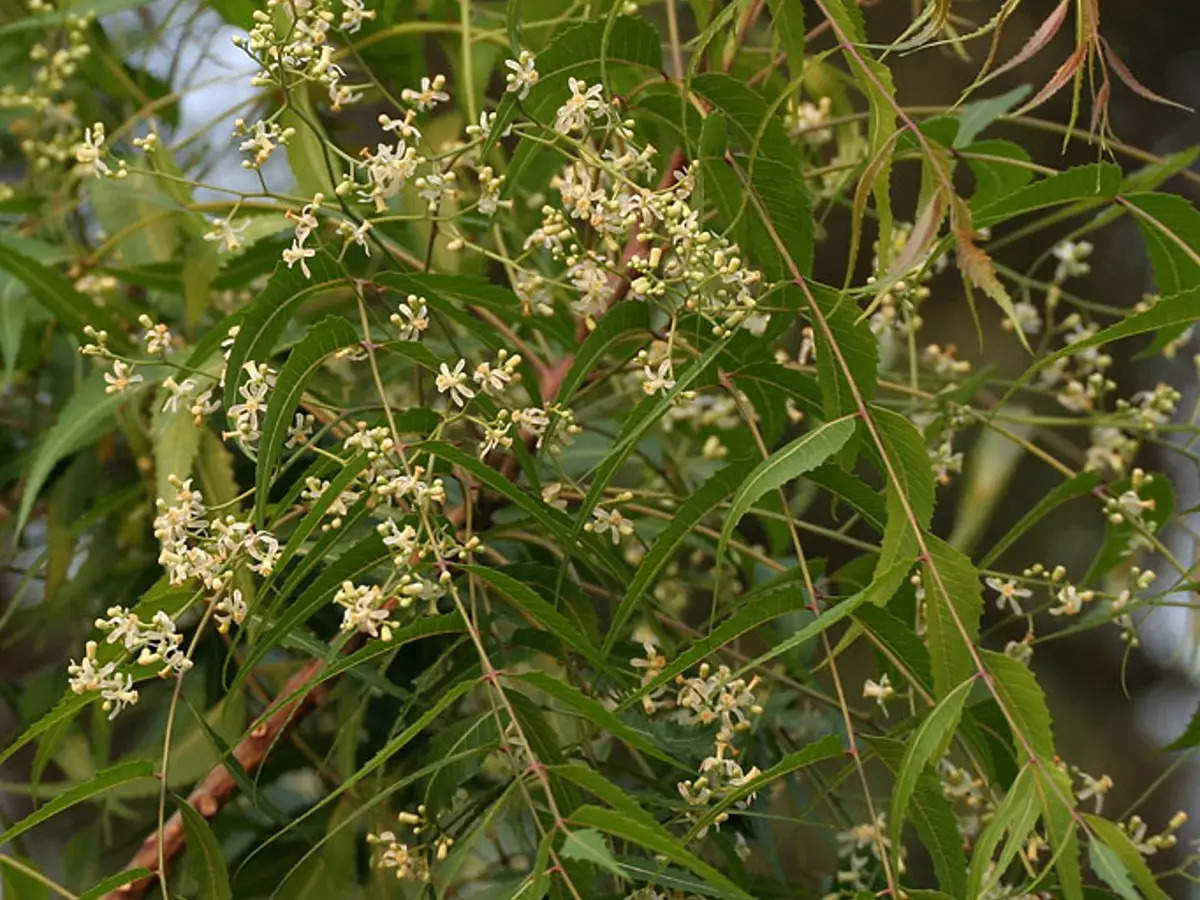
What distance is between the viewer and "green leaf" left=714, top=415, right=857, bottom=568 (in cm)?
39

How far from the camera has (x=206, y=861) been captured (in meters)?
0.49

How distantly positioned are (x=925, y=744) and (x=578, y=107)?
212 mm

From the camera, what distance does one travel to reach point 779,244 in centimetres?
44

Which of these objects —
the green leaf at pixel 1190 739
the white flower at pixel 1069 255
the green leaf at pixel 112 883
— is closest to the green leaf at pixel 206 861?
the green leaf at pixel 112 883

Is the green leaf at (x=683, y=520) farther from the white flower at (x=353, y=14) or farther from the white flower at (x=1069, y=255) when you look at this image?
the white flower at (x=1069, y=255)

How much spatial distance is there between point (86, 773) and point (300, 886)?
0.57 feet

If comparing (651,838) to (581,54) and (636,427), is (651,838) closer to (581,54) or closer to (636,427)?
(636,427)

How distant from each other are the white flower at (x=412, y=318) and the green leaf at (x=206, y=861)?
171 millimetres

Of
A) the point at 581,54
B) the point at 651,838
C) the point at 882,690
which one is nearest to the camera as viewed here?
the point at 651,838

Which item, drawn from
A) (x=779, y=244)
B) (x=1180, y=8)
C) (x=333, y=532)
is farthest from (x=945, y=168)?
(x=1180, y=8)

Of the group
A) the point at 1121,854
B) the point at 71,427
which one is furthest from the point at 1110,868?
the point at 71,427

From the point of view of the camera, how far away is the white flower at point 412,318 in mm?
465

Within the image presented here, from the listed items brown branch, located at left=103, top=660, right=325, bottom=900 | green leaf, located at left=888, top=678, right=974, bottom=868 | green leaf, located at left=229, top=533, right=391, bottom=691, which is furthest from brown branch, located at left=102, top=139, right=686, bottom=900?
green leaf, located at left=888, top=678, right=974, bottom=868

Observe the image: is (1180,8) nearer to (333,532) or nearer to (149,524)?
(149,524)
